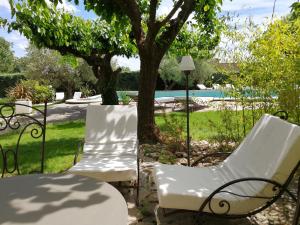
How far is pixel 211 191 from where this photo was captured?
10.8 feet

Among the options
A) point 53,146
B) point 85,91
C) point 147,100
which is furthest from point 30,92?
point 147,100

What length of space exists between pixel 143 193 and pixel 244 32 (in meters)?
3.31

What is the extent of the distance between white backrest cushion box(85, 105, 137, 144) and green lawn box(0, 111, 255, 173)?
84cm

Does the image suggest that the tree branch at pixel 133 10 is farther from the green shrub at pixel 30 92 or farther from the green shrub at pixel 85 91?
the green shrub at pixel 85 91

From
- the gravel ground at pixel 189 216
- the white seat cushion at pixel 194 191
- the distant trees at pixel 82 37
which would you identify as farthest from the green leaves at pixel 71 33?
the white seat cushion at pixel 194 191

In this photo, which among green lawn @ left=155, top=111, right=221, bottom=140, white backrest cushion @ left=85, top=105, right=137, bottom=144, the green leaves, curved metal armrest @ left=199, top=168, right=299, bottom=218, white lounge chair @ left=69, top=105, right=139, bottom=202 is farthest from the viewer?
the green leaves


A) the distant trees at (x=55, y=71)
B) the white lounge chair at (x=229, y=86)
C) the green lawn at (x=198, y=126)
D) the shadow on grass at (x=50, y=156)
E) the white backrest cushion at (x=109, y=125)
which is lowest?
the shadow on grass at (x=50, y=156)

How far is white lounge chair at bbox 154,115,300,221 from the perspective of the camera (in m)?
3.09

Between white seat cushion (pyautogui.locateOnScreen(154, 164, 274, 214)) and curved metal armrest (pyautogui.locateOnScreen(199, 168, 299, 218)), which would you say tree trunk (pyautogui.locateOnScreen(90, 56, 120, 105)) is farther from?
curved metal armrest (pyautogui.locateOnScreen(199, 168, 299, 218))

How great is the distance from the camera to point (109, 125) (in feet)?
17.5

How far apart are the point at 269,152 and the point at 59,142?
5.66 meters

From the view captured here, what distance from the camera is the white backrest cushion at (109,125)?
17.3ft

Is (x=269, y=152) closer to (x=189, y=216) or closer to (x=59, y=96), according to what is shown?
(x=189, y=216)

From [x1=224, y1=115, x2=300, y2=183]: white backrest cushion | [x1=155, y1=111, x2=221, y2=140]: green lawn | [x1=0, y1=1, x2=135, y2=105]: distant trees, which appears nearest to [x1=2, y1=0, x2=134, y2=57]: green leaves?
[x1=0, y1=1, x2=135, y2=105]: distant trees
